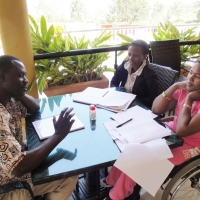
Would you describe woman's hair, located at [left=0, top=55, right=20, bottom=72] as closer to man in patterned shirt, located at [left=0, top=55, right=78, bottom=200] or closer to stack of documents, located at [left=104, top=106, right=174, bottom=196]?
man in patterned shirt, located at [left=0, top=55, right=78, bottom=200]

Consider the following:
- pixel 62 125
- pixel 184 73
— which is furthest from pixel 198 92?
pixel 184 73

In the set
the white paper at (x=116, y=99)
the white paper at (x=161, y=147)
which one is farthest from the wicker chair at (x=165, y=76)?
the white paper at (x=161, y=147)

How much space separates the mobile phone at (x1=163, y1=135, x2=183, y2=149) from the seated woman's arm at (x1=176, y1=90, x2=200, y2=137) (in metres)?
0.06

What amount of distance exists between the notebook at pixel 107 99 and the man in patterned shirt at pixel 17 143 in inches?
16.6

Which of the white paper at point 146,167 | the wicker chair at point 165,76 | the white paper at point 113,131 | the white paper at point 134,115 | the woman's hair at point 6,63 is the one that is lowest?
the white paper at point 146,167

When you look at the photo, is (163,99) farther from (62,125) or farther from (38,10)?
(38,10)

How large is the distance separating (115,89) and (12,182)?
3.34 ft

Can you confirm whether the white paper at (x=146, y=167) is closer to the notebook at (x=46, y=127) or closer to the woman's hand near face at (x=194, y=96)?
the notebook at (x=46, y=127)

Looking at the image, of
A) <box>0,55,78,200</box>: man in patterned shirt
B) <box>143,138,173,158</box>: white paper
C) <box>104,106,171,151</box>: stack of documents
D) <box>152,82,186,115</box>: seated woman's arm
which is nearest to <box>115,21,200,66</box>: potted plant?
<box>152,82,186,115</box>: seated woman's arm

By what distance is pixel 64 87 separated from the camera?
251 cm

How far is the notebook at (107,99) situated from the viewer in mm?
1414

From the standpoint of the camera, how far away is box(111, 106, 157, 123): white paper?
127cm

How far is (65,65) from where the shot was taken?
254 cm

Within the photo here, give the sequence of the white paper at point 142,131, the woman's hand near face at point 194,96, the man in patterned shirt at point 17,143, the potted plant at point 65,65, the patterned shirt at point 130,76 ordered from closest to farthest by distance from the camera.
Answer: the man in patterned shirt at point 17,143 < the white paper at point 142,131 < the woman's hand near face at point 194,96 < the patterned shirt at point 130,76 < the potted plant at point 65,65
